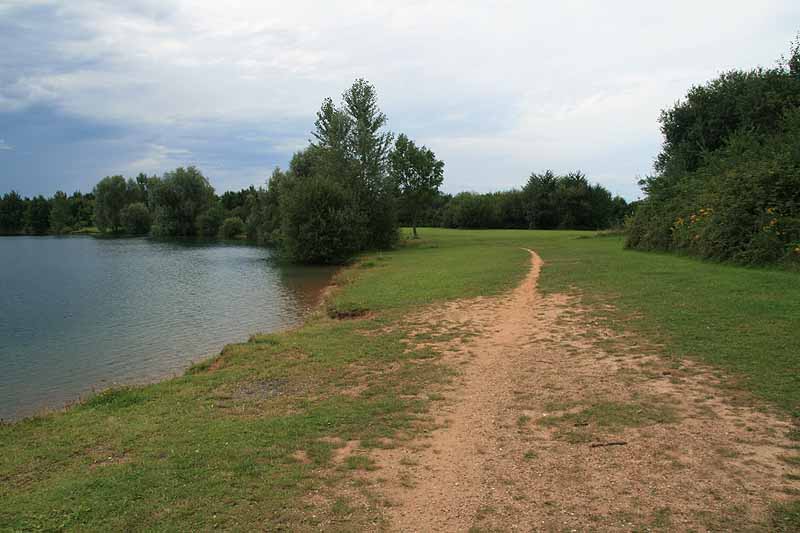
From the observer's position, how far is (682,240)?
80.4ft

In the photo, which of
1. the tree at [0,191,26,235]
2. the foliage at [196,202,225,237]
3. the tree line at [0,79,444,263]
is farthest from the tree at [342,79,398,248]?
the tree at [0,191,26,235]

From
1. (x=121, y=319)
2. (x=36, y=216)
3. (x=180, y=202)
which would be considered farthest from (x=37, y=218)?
(x=121, y=319)

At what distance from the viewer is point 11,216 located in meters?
111

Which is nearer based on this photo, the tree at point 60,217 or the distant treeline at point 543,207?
the distant treeline at point 543,207

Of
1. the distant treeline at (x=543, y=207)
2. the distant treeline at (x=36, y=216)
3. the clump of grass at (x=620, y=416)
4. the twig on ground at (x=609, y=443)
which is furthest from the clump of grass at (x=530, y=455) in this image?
the distant treeline at (x=36, y=216)

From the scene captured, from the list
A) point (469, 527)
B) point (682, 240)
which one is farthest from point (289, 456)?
point (682, 240)

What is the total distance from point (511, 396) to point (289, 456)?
3.48 m

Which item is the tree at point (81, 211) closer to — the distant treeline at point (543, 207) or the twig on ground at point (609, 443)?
the distant treeline at point (543, 207)

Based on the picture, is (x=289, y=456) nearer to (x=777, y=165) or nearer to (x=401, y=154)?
(x=777, y=165)

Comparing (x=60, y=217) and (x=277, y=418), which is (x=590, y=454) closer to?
(x=277, y=418)

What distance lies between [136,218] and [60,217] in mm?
32398

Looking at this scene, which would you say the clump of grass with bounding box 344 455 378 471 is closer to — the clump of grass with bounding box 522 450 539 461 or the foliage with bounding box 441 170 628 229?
the clump of grass with bounding box 522 450 539 461

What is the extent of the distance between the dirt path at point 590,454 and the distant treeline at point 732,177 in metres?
13.9

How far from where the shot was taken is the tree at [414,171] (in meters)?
53.1
